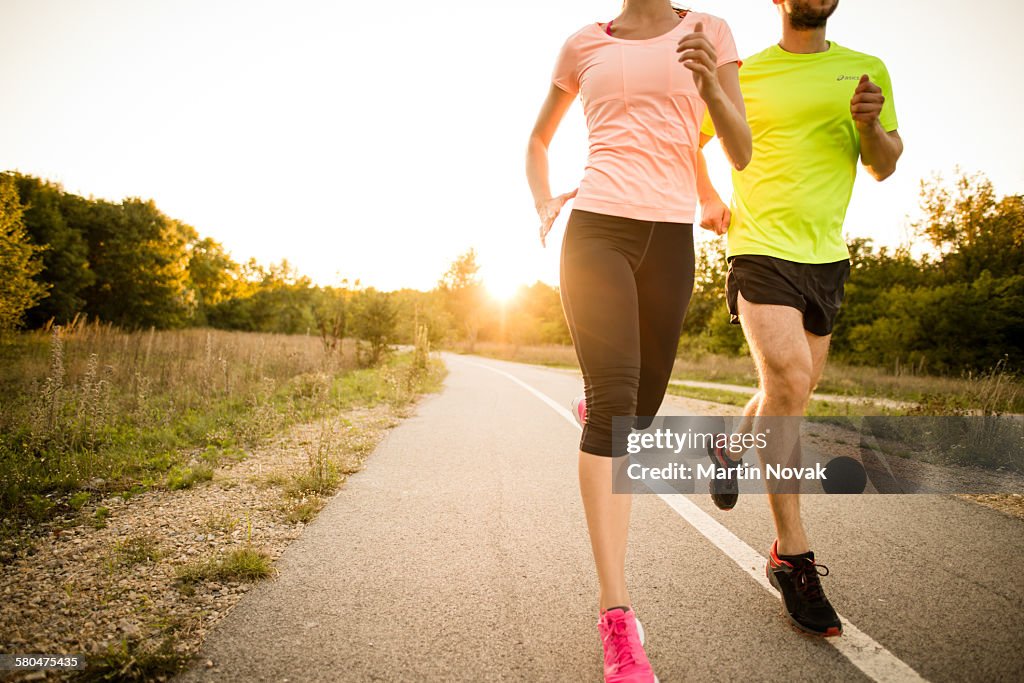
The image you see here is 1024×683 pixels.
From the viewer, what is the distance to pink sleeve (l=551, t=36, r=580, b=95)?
7.24 ft

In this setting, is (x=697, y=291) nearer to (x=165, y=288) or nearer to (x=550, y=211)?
(x=165, y=288)

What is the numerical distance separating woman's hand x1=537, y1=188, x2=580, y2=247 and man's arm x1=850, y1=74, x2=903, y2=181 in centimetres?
124

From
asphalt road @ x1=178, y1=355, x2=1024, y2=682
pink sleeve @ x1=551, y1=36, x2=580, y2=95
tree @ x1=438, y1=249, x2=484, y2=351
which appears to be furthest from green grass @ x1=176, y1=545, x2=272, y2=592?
tree @ x1=438, y1=249, x2=484, y2=351

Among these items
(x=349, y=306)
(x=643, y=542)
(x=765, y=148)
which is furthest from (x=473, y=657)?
(x=349, y=306)

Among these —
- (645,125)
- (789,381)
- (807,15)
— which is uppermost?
(807,15)

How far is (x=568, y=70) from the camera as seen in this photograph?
2248mm

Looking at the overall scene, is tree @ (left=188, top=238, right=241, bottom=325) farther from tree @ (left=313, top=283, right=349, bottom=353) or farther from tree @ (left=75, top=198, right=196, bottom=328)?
tree @ (left=313, top=283, right=349, bottom=353)

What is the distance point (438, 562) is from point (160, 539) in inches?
57.4

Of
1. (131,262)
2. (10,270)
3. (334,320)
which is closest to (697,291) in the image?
(334,320)

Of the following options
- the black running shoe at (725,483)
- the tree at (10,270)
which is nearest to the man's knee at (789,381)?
the black running shoe at (725,483)

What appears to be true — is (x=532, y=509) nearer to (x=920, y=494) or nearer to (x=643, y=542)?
(x=643, y=542)

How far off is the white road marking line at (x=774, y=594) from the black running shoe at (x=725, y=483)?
0.63 ft

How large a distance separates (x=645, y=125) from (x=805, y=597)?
1.89m

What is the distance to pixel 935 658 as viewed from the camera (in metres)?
1.77
